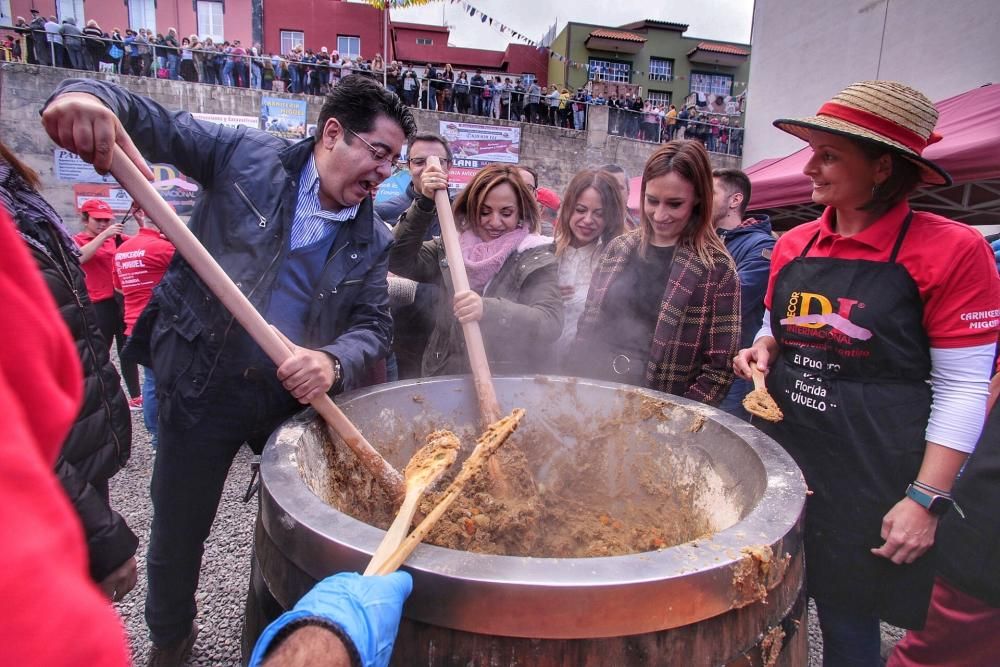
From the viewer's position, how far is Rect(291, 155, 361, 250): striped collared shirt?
6.52ft

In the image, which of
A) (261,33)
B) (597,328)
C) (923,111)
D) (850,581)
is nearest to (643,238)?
(597,328)

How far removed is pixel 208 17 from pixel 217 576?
82.1ft

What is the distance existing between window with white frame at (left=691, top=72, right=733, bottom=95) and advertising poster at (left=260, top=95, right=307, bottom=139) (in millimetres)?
24397

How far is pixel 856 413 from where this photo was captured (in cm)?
173

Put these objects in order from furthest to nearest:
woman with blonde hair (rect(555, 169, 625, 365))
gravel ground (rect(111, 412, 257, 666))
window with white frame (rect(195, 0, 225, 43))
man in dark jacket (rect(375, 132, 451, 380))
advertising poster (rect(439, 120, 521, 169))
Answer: window with white frame (rect(195, 0, 225, 43)), advertising poster (rect(439, 120, 521, 169)), woman with blonde hair (rect(555, 169, 625, 365)), man in dark jacket (rect(375, 132, 451, 380)), gravel ground (rect(111, 412, 257, 666))

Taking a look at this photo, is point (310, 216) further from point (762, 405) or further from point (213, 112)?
point (213, 112)

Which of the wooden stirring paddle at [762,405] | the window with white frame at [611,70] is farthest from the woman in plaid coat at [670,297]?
the window with white frame at [611,70]

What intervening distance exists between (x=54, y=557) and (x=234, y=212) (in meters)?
1.73

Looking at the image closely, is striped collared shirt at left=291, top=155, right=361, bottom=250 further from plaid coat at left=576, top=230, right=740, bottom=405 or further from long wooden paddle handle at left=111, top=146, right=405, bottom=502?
plaid coat at left=576, top=230, right=740, bottom=405

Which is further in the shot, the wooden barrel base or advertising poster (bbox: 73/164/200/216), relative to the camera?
advertising poster (bbox: 73/164/200/216)

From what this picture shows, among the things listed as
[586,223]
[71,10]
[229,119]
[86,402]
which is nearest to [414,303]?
[586,223]

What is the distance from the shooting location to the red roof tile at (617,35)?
96.1 ft

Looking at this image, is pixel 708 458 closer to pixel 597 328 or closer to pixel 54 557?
pixel 597 328

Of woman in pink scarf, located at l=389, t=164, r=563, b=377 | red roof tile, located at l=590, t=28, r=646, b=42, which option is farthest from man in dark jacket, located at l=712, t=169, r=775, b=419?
red roof tile, located at l=590, t=28, r=646, b=42
